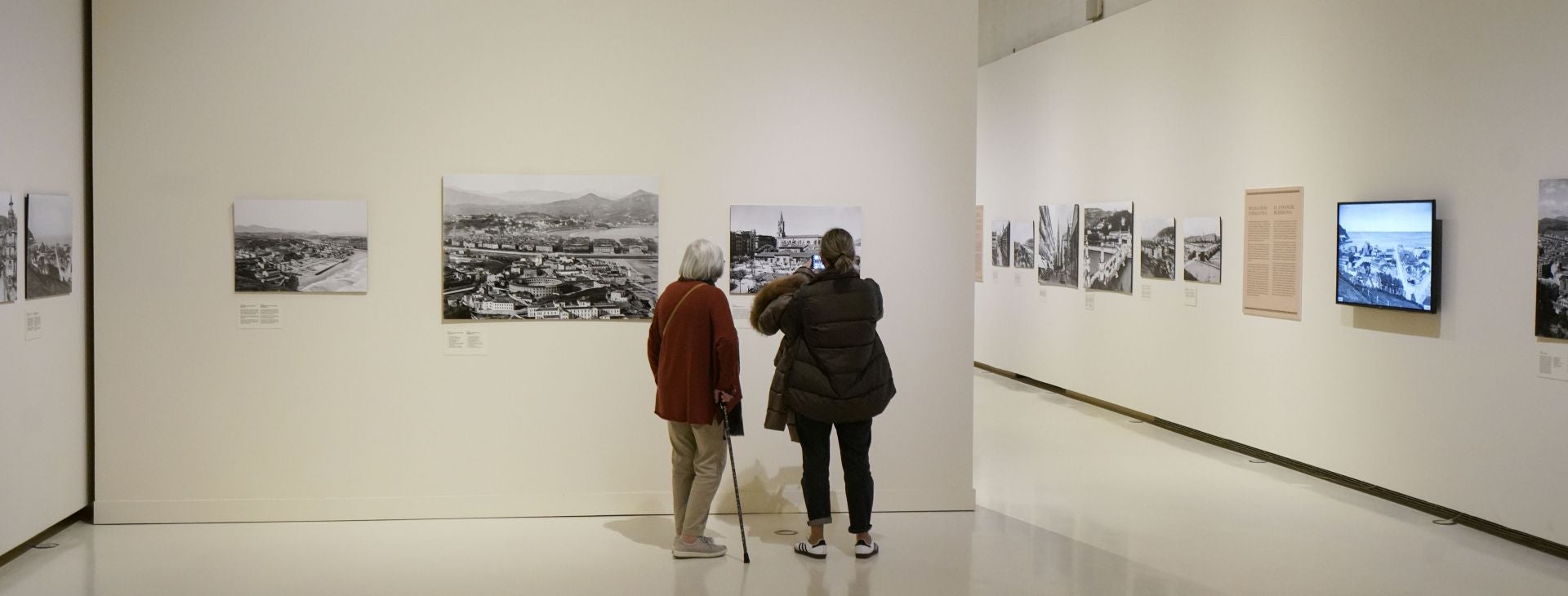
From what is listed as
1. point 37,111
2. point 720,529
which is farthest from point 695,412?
point 37,111

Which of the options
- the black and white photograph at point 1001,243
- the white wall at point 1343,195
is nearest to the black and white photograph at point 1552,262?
the white wall at point 1343,195

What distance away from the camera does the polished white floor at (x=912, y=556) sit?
6.85 meters

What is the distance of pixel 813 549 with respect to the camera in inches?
293

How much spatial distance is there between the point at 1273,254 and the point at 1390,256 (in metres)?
1.61

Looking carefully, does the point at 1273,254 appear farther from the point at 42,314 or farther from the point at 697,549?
the point at 42,314

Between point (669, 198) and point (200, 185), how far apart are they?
3059 mm

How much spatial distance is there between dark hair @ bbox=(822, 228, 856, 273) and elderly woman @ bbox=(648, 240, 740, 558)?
2.11 feet

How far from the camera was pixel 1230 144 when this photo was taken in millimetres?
11719

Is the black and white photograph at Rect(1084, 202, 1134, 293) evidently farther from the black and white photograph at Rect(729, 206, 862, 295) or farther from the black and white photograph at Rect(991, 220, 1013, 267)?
the black and white photograph at Rect(729, 206, 862, 295)

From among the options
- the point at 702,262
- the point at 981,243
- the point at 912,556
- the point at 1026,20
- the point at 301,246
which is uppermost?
the point at 1026,20

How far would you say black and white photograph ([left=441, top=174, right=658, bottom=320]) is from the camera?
27.2 ft

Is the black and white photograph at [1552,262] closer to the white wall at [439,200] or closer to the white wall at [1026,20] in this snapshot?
the white wall at [439,200]

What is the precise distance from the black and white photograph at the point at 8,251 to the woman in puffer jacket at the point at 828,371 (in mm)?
4219

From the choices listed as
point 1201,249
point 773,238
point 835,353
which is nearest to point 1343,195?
point 1201,249
